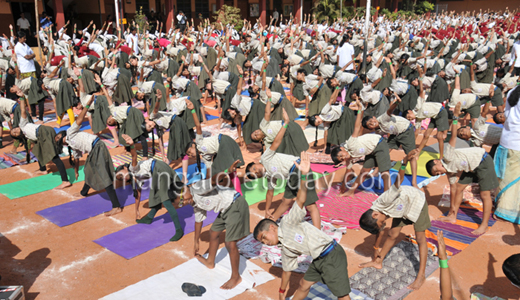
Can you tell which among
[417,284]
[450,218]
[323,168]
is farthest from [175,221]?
[450,218]

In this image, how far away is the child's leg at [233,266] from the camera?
445cm

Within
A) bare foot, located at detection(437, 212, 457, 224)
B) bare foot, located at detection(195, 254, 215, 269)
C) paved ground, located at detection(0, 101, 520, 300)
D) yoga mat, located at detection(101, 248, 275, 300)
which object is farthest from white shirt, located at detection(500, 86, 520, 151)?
bare foot, located at detection(195, 254, 215, 269)

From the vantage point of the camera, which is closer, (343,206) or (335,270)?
(335,270)

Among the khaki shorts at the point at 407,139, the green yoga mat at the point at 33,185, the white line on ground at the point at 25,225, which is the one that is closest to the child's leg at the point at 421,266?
the khaki shorts at the point at 407,139

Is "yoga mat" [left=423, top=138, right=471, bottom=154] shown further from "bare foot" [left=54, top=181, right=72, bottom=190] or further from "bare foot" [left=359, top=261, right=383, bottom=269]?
"bare foot" [left=54, top=181, right=72, bottom=190]

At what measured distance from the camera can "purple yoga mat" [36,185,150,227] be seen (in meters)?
6.17

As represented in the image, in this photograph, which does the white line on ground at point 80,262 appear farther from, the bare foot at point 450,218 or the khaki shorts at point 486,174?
the khaki shorts at point 486,174

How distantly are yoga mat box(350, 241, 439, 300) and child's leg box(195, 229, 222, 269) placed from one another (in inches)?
59.5

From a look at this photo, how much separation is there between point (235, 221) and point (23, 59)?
383 inches

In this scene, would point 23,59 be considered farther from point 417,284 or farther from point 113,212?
point 417,284

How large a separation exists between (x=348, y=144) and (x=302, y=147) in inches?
35.6

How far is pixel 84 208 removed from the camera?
6480 mm

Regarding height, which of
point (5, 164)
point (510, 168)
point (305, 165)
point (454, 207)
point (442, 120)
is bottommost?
point (5, 164)

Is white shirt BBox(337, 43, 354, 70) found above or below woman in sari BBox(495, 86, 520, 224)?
above
